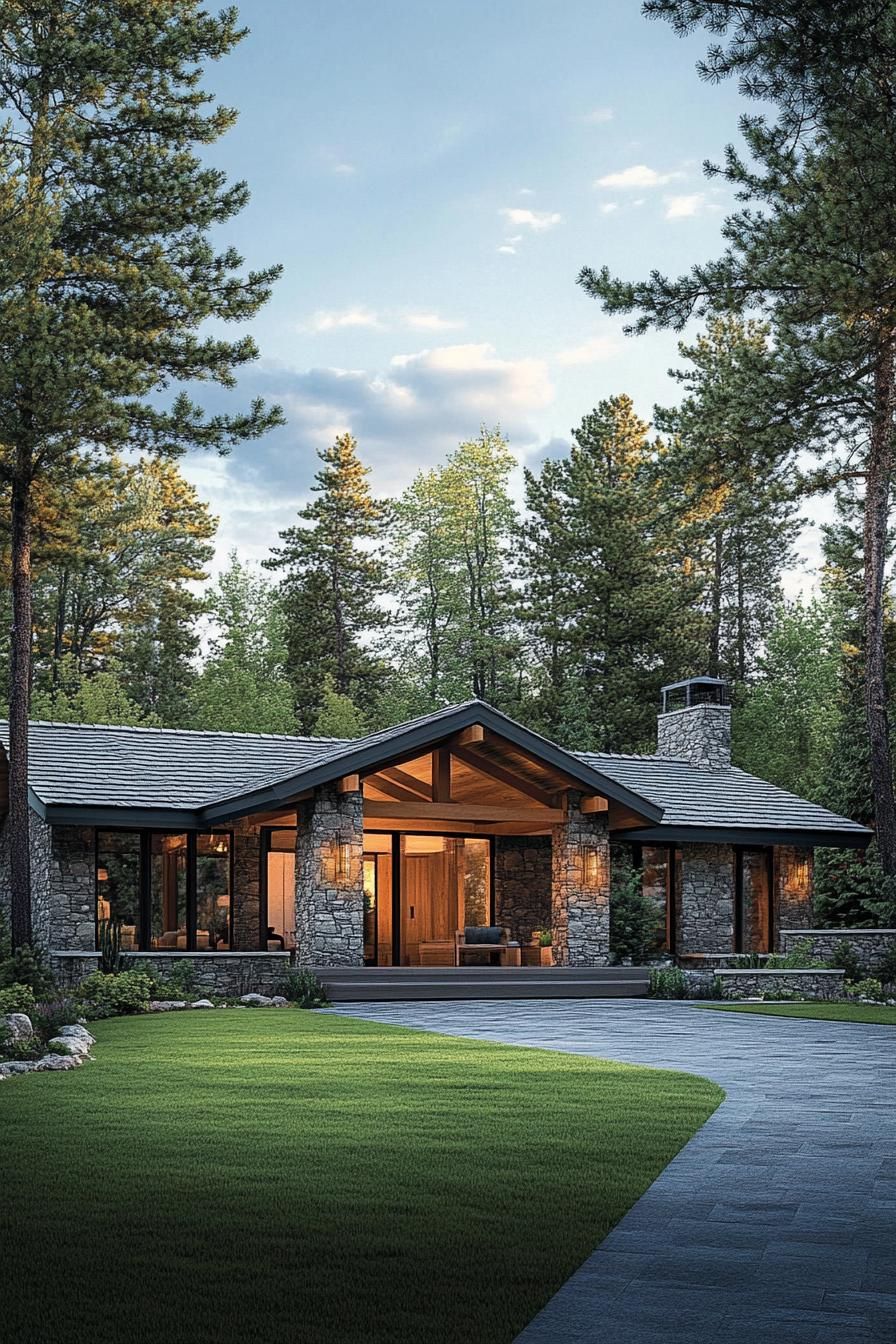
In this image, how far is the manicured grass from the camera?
16453 mm

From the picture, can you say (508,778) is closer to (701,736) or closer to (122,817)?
(122,817)

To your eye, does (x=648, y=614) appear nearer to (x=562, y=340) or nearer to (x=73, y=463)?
(x=562, y=340)

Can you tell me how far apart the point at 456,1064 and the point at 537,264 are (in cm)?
1599

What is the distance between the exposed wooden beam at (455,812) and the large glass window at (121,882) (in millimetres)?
3704

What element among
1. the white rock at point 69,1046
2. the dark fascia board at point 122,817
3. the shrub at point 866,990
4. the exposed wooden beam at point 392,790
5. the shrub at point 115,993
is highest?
the exposed wooden beam at point 392,790

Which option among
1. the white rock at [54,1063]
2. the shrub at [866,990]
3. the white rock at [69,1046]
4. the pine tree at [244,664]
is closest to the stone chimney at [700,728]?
the shrub at [866,990]

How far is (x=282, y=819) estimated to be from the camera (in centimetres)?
2200

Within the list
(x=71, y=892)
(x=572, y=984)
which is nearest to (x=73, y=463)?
(x=71, y=892)

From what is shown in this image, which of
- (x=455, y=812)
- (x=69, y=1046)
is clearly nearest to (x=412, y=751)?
(x=455, y=812)

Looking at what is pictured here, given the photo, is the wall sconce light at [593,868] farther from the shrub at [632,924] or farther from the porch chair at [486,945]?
the porch chair at [486,945]

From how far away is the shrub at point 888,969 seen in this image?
22.2 metres

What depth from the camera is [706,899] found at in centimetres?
2436

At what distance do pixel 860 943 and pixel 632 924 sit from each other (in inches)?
147

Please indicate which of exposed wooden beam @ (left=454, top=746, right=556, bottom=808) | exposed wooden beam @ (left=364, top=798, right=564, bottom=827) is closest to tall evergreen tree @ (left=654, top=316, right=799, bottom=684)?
exposed wooden beam @ (left=454, top=746, right=556, bottom=808)
